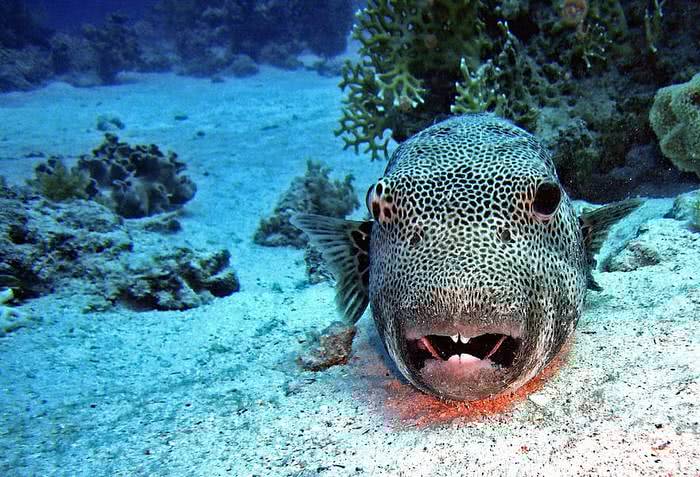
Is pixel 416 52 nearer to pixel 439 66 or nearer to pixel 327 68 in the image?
pixel 439 66

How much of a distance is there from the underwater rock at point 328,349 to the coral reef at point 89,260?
A: 7.98 ft

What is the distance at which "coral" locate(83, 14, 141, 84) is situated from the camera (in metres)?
28.1

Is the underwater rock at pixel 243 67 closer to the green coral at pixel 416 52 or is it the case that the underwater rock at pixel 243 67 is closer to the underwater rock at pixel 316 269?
the green coral at pixel 416 52

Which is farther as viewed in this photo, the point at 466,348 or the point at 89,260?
the point at 89,260

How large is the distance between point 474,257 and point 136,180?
9.46 meters

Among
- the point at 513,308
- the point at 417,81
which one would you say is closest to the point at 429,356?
the point at 513,308

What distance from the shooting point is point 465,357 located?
194 cm

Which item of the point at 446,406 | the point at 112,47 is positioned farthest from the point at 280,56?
the point at 446,406

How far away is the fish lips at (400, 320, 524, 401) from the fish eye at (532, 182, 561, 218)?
0.65 metres

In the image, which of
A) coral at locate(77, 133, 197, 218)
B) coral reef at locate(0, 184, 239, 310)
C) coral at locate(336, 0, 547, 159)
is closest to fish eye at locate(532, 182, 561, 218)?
coral at locate(336, 0, 547, 159)

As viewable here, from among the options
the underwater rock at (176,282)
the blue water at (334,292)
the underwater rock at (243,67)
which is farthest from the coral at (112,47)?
the underwater rock at (176,282)

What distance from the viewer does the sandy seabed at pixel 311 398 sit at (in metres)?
2.03

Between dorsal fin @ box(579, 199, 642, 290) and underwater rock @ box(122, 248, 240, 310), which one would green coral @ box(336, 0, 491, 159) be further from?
dorsal fin @ box(579, 199, 642, 290)

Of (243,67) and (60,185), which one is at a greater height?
(243,67)
